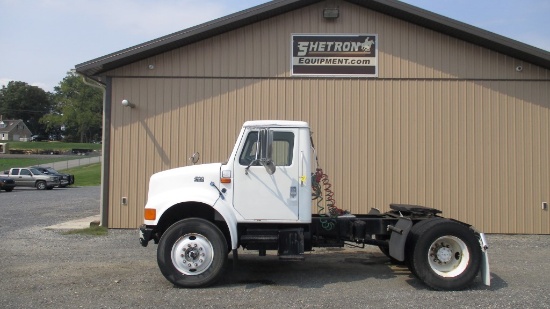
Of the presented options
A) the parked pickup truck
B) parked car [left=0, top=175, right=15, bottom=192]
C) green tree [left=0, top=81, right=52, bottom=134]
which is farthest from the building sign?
green tree [left=0, top=81, right=52, bottom=134]

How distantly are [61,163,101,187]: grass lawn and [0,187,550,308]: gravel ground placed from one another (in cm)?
3382

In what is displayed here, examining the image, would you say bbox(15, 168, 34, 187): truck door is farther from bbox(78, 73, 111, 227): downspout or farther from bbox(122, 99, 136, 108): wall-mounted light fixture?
bbox(122, 99, 136, 108): wall-mounted light fixture

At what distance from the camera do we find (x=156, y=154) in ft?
44.1

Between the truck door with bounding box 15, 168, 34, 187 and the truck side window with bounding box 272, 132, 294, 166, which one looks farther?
the truck door with bounding box 15, 168, 34, 187

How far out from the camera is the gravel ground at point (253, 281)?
279 inches

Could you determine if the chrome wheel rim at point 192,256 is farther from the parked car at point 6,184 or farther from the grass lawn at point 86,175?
the grass lawn at point 86,175

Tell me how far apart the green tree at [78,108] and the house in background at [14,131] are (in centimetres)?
680

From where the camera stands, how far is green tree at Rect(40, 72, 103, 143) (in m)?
107

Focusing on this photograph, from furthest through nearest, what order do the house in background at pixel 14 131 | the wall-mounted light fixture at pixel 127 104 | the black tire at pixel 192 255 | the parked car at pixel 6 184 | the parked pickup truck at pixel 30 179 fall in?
the house in background at pixel 14 131, the parked pickup truck at pixel 30 179, the parked car at pixel 6 184, the wall-mounted light fixture at pixel 127 104, the black tire at pixel 192 255

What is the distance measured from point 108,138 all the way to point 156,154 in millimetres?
1286

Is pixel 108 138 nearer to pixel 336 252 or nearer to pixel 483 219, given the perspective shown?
pixel 336 252

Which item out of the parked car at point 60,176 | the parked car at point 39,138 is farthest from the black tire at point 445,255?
the parked car at point 39,138

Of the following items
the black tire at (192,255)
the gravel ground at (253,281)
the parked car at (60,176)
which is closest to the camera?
the gravel ground at (253,281)

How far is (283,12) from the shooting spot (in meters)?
13.5
